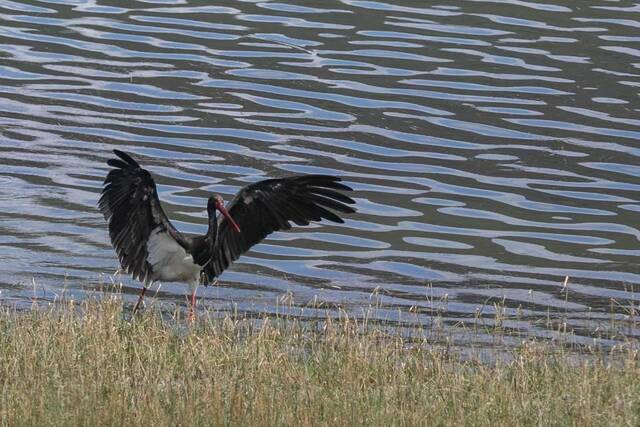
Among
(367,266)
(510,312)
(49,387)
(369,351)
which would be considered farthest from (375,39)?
(49,387)

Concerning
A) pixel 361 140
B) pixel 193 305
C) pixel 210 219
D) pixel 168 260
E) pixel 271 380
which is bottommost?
pixel 361 140

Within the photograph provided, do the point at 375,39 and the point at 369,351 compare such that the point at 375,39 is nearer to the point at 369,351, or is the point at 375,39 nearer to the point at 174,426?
the point at 369,351

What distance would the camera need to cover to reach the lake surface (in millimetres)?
13312

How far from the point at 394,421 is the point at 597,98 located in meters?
10.4

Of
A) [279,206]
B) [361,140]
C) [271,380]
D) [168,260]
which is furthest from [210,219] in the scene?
[361,140]

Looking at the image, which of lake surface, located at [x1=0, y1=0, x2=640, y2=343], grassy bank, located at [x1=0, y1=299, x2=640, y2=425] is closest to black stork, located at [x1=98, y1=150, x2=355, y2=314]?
lake surface, located at [x1=0, y1=0, x2=640, y2=343]

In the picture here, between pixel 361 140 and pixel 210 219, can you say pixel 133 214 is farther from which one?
pixel 361 140

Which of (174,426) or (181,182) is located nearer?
(174,426)

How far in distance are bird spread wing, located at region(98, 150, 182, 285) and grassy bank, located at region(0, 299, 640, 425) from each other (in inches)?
44.1

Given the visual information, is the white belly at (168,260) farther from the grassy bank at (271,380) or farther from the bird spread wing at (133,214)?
the grassy bank at (271,380)

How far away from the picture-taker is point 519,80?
1877 centimetres

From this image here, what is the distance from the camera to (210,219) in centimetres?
1207

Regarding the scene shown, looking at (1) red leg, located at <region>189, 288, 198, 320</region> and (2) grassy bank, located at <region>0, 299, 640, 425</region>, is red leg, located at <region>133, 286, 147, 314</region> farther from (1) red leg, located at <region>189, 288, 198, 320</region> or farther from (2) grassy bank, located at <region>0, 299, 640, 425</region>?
(2) grassy bank, located at <region>0, 299, 640, 425</region>

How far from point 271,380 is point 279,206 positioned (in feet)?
9.21
